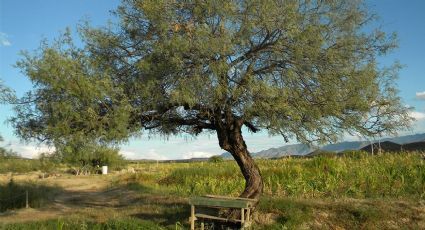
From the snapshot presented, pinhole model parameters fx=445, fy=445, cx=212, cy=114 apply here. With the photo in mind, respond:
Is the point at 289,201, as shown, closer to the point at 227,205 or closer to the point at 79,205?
the point at 227,205

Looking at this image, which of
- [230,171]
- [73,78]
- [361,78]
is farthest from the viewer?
[230,171]

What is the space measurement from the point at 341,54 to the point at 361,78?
1051 mm

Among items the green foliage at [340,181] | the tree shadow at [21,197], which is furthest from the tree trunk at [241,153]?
the tree shadow at [21,197]

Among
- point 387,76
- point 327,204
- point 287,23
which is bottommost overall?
point 327,204

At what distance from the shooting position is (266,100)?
1309cm

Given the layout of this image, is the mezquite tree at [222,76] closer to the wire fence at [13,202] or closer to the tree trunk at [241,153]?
the tree trunk at [241,153]

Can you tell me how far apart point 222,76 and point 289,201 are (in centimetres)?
609

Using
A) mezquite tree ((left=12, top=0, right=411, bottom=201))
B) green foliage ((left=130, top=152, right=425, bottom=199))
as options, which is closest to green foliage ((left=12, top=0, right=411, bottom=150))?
mezquite tree ((left=12, top=0, right=411, bottom=201))

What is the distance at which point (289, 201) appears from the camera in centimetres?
1658

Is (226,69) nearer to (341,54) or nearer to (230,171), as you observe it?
(341,54)

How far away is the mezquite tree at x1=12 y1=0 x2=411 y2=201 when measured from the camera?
42.1 ft

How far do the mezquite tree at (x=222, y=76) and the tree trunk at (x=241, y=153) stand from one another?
0.04m

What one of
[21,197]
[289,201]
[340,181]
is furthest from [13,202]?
[340,181]

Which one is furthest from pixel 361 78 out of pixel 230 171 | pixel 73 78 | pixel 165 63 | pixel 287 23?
pixel 230 171
